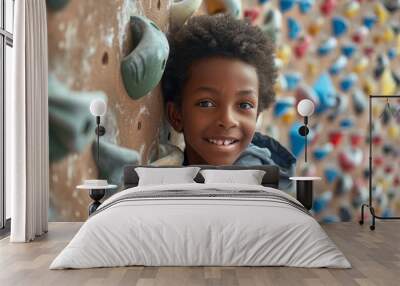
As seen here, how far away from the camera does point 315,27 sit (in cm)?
702

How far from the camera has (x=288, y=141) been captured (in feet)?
22.9

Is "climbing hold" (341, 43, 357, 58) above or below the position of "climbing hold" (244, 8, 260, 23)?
below

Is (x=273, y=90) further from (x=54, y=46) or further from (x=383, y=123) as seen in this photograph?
(x=54, y=46)

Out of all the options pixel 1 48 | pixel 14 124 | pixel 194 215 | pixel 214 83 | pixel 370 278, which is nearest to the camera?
pixel 370 278

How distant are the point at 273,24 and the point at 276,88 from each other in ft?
2.51

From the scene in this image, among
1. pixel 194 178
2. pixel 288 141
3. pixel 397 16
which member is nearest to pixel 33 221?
pixel 194 178

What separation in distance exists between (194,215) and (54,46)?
3.37 m

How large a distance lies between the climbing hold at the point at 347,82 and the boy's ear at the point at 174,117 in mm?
1957

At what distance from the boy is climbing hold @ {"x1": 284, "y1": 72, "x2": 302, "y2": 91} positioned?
0.57 ft

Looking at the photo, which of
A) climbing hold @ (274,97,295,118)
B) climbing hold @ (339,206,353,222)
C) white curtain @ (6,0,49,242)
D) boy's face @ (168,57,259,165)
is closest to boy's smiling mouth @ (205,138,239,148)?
boy's face @ (168,57,259,165)

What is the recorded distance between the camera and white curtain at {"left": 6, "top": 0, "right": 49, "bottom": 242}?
563 centimetres

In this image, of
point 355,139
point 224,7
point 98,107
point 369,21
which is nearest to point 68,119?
point 98,107

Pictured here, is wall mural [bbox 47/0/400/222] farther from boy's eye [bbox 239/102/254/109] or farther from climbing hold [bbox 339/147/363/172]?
boy's eye [bbox 239/102/254/109]

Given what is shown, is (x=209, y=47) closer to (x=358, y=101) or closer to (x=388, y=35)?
(x=358, y=101)
